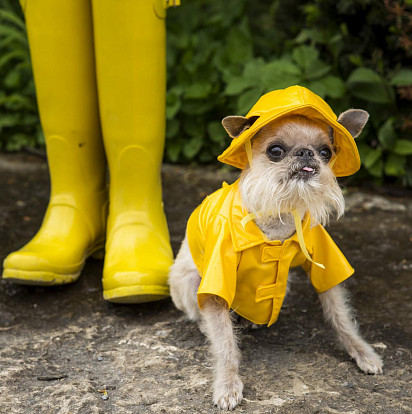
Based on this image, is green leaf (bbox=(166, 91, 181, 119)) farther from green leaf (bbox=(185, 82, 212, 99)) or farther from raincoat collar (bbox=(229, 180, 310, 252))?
raincoat collar (bbox=(229, 180, 310, 252))

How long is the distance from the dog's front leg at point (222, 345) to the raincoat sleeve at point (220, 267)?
0.04m

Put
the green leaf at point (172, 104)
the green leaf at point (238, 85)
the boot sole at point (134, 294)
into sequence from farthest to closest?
1. the green leaf at point (172, 104)
2. the green leaf at point (238, 85)
3. the boot sole at point (134, 294)

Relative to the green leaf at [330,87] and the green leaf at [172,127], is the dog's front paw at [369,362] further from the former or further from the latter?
the green leaf at [172,127]

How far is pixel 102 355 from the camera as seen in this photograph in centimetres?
198

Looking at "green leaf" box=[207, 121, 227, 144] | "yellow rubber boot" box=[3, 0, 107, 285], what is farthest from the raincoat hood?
"green leaf" box=[207, 121, 227, 144]

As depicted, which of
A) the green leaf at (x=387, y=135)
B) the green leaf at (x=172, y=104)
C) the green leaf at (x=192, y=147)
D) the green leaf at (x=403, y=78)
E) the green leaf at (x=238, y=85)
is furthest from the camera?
the green leaf at (x=192, y=147)

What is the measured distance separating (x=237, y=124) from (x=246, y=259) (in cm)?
41

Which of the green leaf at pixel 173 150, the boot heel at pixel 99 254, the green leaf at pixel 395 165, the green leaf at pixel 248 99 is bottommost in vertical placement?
the green leaf at pixel 173 150

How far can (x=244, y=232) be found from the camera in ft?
5.90

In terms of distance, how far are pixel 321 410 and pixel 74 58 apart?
1594 millimetres

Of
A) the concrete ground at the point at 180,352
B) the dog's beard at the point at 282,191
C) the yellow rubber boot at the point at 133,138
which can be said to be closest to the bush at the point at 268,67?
the concrete ground at the point at 180,352

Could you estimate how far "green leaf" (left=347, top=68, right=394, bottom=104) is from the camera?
3191 millimetres

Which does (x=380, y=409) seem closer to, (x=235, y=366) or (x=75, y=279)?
(x=235, y=366)

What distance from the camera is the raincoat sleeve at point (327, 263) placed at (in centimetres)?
194
